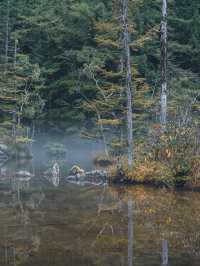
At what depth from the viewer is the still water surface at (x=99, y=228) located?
809cm

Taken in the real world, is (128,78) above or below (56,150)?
above

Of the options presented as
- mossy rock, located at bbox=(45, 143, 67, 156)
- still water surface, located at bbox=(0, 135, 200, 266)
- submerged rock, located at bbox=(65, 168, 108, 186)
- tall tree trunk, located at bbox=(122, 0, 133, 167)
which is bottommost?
mossy rock, located at bbox=(45, 143, 67, 156)

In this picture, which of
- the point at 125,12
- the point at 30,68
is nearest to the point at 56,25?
the point at 30,68

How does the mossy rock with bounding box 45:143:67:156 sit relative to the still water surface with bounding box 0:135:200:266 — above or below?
below

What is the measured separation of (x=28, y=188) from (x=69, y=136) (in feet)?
77.2

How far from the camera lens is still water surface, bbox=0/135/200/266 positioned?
26.6ft

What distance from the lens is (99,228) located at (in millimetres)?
10414

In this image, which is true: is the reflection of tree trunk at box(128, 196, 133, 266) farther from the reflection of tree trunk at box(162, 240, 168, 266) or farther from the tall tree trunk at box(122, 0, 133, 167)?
the tall tree trunk at box(122, 0, 133, 167)

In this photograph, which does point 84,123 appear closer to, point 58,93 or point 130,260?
point 58,93

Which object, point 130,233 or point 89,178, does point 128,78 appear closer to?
point 89,178

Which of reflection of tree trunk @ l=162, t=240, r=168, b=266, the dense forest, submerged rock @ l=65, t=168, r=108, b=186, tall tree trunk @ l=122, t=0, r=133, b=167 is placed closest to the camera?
reflection of tree trunk @ l=162, t=240, r=168, b=266

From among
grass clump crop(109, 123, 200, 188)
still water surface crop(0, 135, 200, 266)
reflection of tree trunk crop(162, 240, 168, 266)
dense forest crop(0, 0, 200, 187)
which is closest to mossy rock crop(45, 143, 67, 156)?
dense forest crop(0, 0, 200, 187)

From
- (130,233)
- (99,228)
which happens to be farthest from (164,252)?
(99,228)

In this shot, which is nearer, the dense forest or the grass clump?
the grass clump
